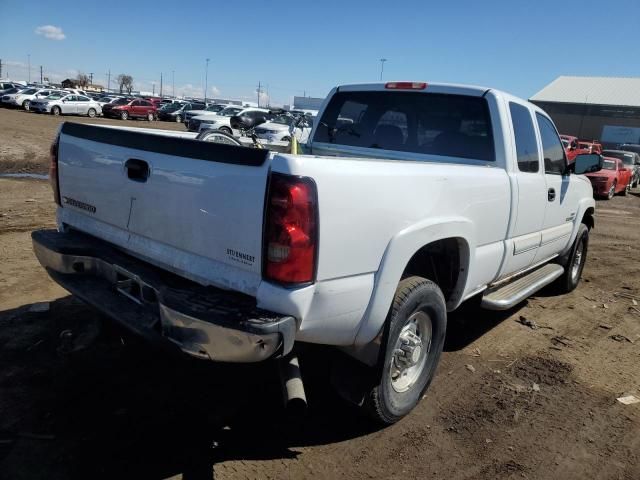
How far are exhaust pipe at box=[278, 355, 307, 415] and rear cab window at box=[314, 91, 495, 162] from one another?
2.32 m

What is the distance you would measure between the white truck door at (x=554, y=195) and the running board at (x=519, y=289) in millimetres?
185

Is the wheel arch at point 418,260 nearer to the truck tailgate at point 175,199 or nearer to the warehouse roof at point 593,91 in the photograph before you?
the truck tailgate at point 175,199

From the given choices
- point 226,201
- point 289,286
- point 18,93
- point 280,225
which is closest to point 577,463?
point 289,286

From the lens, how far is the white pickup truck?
7.97 ft

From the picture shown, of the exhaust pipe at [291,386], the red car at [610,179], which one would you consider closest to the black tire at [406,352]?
the exhaust pipe at [291,386]

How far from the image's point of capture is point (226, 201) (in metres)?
2.53

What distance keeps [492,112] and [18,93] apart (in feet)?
142

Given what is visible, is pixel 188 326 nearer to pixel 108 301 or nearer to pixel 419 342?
pixel 108 301

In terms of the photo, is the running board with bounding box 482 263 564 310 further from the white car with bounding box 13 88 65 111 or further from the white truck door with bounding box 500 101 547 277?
the white car with bounding box 13 88 65 111

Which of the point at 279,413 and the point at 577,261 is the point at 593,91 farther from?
the point at 279,413

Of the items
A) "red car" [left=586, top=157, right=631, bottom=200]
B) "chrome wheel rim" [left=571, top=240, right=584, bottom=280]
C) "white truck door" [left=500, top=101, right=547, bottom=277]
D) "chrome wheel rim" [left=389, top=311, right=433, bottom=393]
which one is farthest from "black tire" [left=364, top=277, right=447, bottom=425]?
"red car" [left=586, top=157, right=631, bottom=200]

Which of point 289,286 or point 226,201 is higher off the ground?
point 226,201

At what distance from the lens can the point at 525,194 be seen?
13.9ft

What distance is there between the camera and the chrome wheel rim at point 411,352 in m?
3.30
